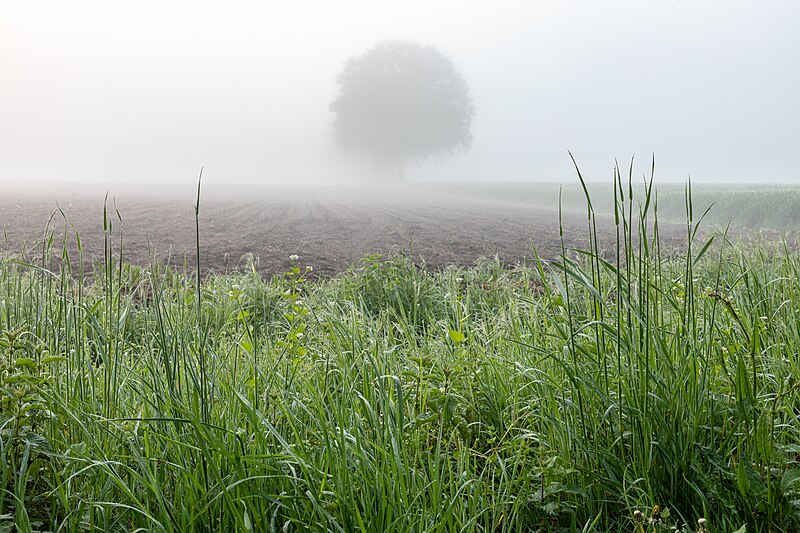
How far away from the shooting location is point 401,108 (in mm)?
52312

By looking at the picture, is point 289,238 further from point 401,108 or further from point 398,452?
point 401,108

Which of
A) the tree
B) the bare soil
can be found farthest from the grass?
the tree

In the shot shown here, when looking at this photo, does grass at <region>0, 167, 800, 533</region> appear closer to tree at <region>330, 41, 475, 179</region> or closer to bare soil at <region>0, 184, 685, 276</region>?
bare soil at <region>0, 184, 685, 276</region>

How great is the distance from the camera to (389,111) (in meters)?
52.0

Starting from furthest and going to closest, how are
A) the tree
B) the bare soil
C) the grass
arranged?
the tree < the bare soil < the grass

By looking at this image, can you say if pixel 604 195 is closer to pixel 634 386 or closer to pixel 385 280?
pixel 385 280

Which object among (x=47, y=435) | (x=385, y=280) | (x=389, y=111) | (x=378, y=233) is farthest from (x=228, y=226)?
(x=389, y=111)

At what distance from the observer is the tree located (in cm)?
5150

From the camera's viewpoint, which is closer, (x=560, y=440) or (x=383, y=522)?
(x=383, y=522)

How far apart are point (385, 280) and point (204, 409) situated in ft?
10.2

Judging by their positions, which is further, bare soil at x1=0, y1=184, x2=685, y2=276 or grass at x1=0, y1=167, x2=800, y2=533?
bare soil at x1=0, y1=184, x2=685, y2=276

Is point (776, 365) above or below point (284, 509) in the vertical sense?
above

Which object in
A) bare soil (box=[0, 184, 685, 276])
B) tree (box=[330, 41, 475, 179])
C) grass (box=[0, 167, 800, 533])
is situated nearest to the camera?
grass (box=[0, 167, 800, 533])

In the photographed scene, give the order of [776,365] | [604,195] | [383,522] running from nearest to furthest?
[383,522], [776,365], [604,195]
